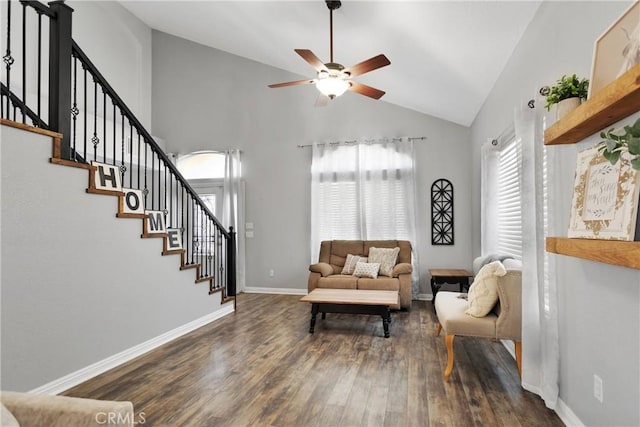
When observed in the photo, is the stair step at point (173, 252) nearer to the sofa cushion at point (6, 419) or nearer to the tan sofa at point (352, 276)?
the tan sofa at point (352, 276)

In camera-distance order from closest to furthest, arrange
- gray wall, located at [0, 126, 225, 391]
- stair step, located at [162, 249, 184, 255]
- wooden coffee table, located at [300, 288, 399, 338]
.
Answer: gray wall, located at [0, 126, 225, 391] → stair step, located at [162, 249, 184, 255] → wooden coffee table, located at [300, 288, 399, 338]

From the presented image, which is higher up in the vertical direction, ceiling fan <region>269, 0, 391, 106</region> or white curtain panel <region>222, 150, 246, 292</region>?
ceiling fan <region>269, 0, 391, 106</region>

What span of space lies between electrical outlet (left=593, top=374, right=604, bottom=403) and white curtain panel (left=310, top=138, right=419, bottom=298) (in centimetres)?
405

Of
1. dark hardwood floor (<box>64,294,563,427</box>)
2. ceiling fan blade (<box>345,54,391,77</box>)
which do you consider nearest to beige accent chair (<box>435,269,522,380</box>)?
dark hardwood floor (<box>64,294,563,427</box>)

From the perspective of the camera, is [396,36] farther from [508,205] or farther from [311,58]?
[508,205]

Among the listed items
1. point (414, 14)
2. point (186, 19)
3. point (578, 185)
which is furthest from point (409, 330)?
point (186, 19)

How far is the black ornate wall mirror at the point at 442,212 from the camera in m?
6.06

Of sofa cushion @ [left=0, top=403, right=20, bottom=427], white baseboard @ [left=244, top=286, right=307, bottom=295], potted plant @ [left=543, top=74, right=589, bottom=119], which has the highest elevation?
potted plant @ [left=543, top=74, right=589, bottom=119]

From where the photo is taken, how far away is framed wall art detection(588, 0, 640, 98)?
1.46 metres

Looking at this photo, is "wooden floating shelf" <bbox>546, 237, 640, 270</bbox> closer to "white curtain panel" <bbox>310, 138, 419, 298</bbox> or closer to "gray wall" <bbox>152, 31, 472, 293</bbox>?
"white curtain panel" <bbox>310, 138, 419, 298</bbox>

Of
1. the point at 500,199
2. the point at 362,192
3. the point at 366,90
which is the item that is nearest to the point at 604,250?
the point at 366,90

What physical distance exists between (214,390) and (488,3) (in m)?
3.57

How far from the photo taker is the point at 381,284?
17.2 ft

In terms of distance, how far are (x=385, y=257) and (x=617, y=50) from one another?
4.37m
